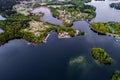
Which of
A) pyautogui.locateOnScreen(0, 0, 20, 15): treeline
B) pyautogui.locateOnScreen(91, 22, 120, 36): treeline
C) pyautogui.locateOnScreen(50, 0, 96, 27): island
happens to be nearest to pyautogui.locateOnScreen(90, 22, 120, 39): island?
pyautogui.locateOnScreen(91, 22, 120, 36): treeline

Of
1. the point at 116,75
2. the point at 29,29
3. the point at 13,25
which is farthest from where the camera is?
the point at 13,25

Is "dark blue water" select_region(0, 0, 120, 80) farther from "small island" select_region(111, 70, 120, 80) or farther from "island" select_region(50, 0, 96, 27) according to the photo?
"island" select_region(50, 0, 96, 27)

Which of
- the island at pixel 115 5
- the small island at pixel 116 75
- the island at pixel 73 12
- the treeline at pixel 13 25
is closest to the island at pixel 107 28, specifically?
the island at pixel 73 12

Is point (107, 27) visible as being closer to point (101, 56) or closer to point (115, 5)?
point (101, 56)

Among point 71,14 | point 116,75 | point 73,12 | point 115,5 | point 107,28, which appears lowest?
point 116,75

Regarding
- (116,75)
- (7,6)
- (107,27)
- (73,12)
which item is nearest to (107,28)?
(107,27)

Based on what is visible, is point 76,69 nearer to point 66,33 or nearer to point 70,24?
point 66,33
